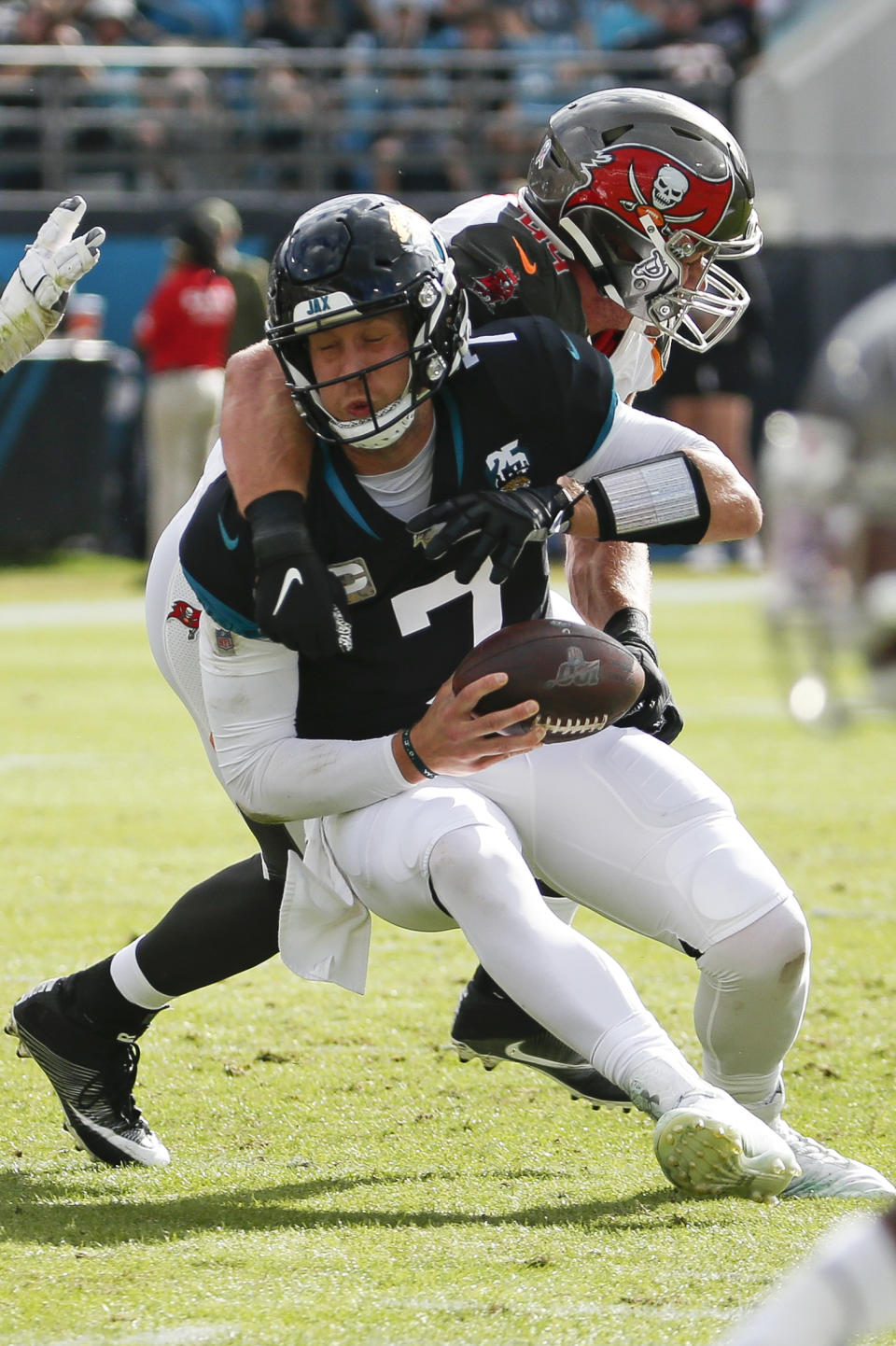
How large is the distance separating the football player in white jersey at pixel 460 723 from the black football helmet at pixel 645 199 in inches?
19.6

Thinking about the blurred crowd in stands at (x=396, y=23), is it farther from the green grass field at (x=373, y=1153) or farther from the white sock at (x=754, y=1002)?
the white sock at (x=754, y=1002)

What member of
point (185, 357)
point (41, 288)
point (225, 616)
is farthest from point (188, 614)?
point (185, 357)

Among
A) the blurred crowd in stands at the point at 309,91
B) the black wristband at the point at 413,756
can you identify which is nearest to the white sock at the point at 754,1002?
the black wristband at the point at 413,756

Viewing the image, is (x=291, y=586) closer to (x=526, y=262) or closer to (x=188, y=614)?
(x=188, y=614)

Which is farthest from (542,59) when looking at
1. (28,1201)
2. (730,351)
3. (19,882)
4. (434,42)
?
(28,1201)

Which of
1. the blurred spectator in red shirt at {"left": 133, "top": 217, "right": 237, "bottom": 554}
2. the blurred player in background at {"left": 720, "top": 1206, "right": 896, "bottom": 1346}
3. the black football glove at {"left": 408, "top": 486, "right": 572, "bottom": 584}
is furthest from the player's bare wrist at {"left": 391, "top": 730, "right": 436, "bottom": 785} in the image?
the blurred spectator in red shirt at {"left": 133, "top": 217, "right": 237, "bottom": 554}

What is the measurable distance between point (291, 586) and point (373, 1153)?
996mm

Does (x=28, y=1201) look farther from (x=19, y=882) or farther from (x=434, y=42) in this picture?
(x=434, y=42)

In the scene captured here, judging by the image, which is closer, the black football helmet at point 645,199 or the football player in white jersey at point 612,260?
the football player in white jersey at point 612,260

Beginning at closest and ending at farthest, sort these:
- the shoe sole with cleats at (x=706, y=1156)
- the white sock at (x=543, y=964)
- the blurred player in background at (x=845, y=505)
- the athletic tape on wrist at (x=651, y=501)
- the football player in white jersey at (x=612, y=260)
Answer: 1. the blurred player in background at (x=845, y=505)
2. the shoe sole with cleats at (x=706, y=1156)
3. the white sock at (x=543, y=964)
4. the athletic tape on wrist at (x=651, y=501)
5. the football player in white jersey at (x=612, y=260)

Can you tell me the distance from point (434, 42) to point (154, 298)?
3949 mm

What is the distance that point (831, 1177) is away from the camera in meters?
2.92

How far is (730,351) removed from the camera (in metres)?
12.1

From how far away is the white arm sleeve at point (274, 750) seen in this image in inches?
115
